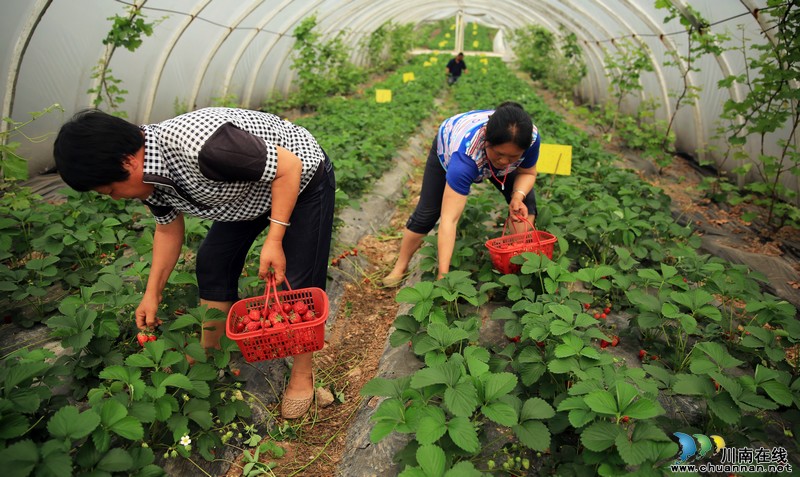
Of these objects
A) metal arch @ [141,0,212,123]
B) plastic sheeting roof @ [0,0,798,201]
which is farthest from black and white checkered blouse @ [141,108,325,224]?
metal arch @ [141,0,212,123]

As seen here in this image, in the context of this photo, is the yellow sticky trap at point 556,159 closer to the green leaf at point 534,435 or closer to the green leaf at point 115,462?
the green leaf at point 534,435

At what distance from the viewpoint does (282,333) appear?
196 centimetres

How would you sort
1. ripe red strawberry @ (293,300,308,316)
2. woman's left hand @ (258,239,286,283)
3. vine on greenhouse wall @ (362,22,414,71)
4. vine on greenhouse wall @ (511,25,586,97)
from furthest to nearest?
1. vine on greenhouse wall @ (362,22,414,71)
2. vine on greenhouse wall @ (511,25,586,97)
3. ripe red strawberry @ (293,300,308,316)
4. woman's left hand @ (258,239,286,283)

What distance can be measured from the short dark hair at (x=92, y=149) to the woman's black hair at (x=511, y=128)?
63.0 inches

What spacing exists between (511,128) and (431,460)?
158 centimetres

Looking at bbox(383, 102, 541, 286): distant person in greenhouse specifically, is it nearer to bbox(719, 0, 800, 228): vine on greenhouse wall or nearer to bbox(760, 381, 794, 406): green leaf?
bbox(760, 381, 794, 406): green leaf

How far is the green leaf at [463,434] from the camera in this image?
151 cm

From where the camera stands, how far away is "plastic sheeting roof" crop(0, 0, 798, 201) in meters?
4.69

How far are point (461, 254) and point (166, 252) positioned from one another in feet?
5.62

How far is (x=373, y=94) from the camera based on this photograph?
10664mm

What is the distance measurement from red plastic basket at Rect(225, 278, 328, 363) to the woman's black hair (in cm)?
116

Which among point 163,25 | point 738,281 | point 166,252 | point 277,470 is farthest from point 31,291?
point 163,25

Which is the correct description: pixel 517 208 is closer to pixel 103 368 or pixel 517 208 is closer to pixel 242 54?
pixel 103 368

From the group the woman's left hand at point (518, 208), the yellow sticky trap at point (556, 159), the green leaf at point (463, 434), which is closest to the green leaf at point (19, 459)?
the green leaf at point (463, 434)
